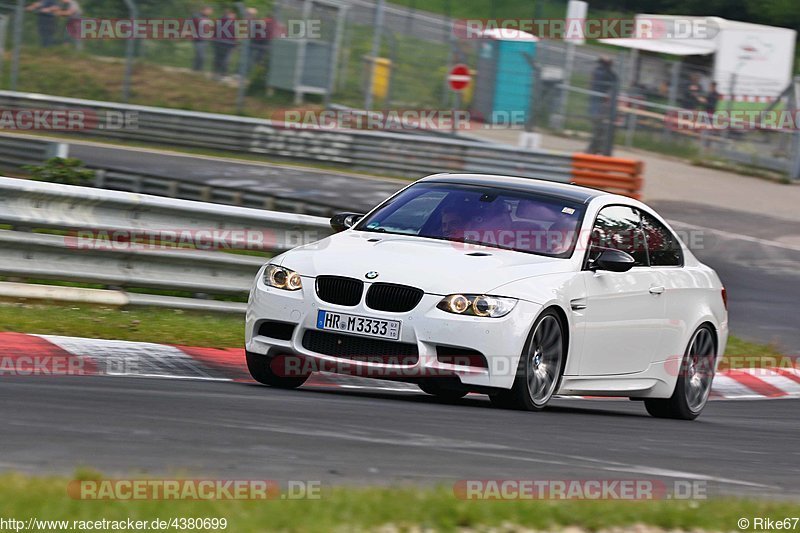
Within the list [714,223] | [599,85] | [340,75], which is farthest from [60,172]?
[599,85]

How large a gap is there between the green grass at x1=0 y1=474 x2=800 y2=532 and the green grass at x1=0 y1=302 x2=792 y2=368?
539 centimetres

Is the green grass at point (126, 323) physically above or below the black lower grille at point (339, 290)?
below

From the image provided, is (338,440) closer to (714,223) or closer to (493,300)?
(493,300)

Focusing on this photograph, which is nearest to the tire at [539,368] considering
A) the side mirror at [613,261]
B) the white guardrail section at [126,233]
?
the side mirror at [613,261]

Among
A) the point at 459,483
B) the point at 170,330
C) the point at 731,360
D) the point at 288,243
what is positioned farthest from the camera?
the point at 731,360

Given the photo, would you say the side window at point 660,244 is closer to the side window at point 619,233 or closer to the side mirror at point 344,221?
the side window at point 619,233

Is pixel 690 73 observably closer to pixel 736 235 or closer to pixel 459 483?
pixel 736 235

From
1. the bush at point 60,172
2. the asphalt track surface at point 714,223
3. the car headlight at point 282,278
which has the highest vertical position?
the car headlight at point 282,278

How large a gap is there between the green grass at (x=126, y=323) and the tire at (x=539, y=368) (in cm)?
299

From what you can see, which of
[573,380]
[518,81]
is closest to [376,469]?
[573,380]

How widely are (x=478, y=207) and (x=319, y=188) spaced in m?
14.7

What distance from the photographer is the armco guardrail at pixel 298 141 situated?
2544 centimetres

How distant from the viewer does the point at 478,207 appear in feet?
29.9

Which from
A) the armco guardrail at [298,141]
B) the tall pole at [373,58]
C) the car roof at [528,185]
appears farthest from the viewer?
the tall pole at [373,58]
